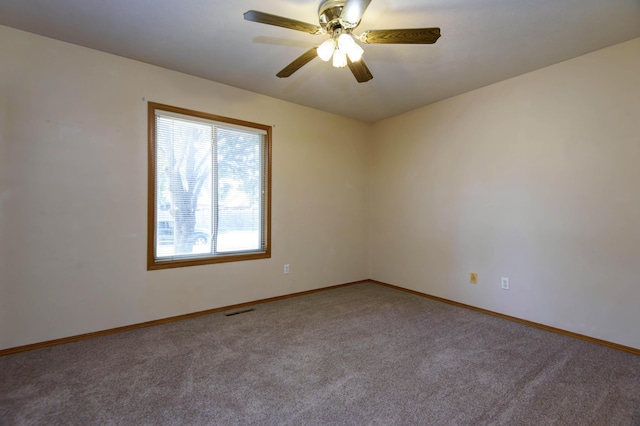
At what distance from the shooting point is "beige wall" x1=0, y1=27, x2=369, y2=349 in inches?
90.5

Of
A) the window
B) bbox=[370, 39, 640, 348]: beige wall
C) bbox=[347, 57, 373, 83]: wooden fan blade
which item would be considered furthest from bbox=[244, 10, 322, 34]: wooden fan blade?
bbox=[370, 39, 640, 348]: beige wall

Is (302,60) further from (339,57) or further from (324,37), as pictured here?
(324,37)

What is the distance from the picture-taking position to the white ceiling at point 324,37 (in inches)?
79.0

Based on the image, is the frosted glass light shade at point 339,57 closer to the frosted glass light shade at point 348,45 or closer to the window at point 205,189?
the frosted glass light shade at point 348,45

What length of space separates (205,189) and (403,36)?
236 centimetres

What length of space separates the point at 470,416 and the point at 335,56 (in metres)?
2.32

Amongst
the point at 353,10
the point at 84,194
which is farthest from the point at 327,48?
the point at 84,194

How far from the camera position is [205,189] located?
317cm

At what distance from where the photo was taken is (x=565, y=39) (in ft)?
7.70

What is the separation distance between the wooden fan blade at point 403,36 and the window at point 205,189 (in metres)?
1.97

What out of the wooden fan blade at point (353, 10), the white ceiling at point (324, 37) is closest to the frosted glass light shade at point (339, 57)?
the wooden fan blade at point (353, 10)

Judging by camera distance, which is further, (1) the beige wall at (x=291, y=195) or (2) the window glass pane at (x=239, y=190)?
(2) the window glass pane at (x=239, y=190)

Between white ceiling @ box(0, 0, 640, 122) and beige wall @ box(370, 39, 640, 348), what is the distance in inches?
11.6

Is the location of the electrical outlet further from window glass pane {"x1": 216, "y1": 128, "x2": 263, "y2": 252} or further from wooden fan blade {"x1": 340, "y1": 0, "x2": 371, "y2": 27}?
wooden fan blade {"x1": 340, "y1": 0, "x2": 371, "y2": 27}
